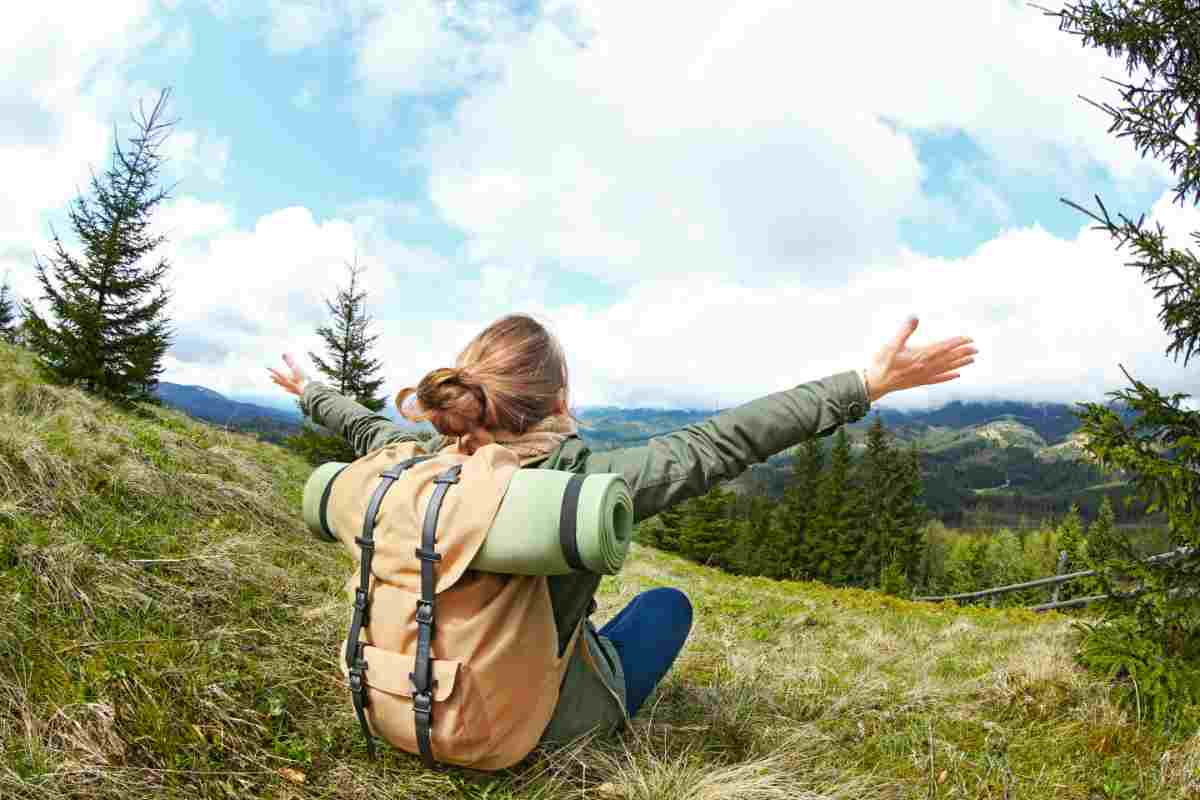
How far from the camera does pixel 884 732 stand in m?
3.44

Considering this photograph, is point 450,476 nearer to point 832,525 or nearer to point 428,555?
point 428,555

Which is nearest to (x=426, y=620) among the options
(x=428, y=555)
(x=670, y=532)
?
(x=428, y=555)

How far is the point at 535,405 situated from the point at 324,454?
2112cm

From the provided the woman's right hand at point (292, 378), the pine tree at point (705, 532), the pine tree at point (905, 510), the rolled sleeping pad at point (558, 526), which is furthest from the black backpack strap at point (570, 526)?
the pine tree at point (905, 510)

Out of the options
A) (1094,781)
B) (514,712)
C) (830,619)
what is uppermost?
(514,712)

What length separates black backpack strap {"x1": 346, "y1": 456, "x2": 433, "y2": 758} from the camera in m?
2.01

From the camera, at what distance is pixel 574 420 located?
230 centimetres

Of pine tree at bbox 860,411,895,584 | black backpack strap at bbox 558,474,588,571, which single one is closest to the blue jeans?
black backpack strap at bbox 558,474,588,571

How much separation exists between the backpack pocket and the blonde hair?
710 mm

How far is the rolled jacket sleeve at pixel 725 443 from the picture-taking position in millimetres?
1993

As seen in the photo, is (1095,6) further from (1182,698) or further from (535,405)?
(535,405)

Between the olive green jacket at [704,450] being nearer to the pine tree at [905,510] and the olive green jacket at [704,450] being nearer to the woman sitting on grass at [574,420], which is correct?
the woman sitting on grass at [574,420]

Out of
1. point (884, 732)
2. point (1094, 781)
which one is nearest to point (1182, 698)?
point (1094, 781)

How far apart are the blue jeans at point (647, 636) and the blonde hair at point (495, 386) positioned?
42.0 inches
